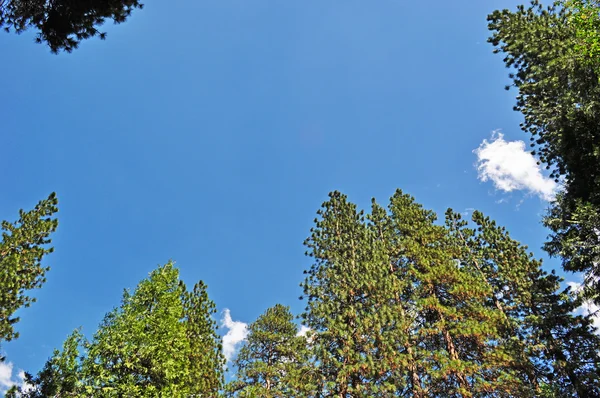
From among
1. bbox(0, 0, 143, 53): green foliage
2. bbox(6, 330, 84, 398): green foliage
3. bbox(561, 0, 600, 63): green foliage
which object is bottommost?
bbox(6, 330, 84, 398): green foliage

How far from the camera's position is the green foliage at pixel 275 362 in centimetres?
1441

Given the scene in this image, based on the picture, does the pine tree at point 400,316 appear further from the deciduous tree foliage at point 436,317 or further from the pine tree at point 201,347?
the pine tree at point 201,347

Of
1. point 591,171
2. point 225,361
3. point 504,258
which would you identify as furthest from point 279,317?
point 591,171

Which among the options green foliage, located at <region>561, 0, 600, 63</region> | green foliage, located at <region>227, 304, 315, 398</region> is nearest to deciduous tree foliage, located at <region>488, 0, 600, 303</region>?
green foliage, located at <region>561, 0, 600, 63</region>

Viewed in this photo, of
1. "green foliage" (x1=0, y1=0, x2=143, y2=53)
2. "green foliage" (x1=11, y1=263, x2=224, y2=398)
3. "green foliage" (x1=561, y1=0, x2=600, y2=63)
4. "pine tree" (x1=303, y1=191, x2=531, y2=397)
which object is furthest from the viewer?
"pine tree" (x1=303, y1=191, x2=531, y2=397)

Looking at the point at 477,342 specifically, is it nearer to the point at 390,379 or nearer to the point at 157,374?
the point at 390,379

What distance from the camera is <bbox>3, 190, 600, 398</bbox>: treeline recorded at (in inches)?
474

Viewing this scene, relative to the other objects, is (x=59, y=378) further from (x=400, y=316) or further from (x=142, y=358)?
(x=400, y=316)

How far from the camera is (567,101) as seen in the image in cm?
1172

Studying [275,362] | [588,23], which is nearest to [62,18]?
[588,23]

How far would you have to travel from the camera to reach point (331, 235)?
19422mm

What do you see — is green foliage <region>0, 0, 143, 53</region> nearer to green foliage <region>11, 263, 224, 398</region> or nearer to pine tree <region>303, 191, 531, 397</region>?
green foliage <region>11, 263, 224, 398</region>

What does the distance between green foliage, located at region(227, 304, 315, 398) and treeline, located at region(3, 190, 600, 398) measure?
11 centimetres

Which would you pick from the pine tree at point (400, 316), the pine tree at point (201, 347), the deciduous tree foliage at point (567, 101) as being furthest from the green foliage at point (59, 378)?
the deciduous tree foliage at point (567, 101)
